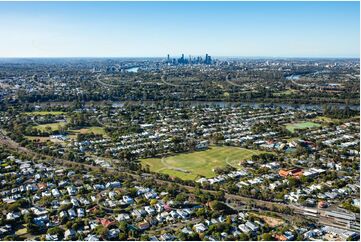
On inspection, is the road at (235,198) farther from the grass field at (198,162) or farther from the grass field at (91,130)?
the grass field at (91,130)

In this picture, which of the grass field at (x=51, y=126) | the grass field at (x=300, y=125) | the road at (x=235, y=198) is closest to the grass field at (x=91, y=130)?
the grass field at (x=51, y=126)

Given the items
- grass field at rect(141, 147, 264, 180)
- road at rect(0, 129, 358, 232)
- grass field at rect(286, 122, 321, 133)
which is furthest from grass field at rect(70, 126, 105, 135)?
grass field at rect(286, 122, 321, 133)

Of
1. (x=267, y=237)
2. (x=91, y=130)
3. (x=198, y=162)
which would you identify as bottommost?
(x=267, y=237)

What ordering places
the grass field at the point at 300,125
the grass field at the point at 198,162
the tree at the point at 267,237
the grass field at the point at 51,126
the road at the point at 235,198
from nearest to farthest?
the tree at the point at 267,237, the road at the point at 235,198, the grass field at the point at 198,162, the grass field at the point at 300,125, the grass field at the point at 51,126

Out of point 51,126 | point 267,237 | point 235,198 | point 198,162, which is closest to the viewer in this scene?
point 267,237

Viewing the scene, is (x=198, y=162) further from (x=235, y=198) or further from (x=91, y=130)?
(x=91, y=130)

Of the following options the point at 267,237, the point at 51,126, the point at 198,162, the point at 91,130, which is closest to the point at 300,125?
the point at 198,162

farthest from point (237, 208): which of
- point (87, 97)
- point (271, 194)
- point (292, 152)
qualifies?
point (87, 97)

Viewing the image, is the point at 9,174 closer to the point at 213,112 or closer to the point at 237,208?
the point at 237,208
